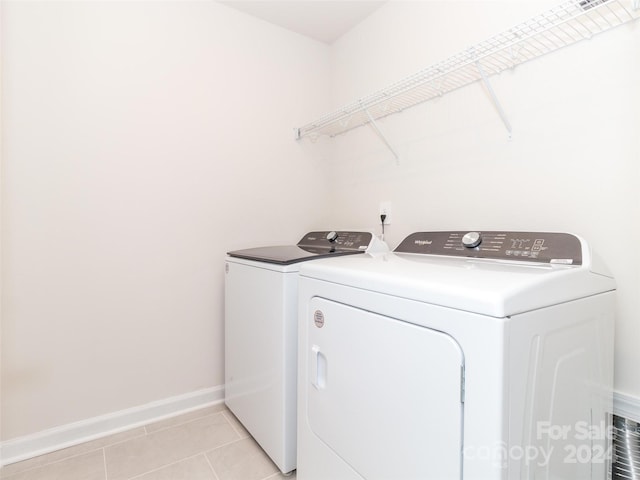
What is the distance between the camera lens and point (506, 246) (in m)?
1.28

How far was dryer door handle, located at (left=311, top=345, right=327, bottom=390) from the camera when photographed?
4.00 ft

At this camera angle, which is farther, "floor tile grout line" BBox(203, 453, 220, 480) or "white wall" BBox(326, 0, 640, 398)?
"floor tile grout line" BBox(203, 453, 220, 480)

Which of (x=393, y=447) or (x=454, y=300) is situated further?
(x=393, y=447)

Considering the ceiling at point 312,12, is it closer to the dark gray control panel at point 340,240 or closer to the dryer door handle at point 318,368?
the dark gray control panel at point 340,240

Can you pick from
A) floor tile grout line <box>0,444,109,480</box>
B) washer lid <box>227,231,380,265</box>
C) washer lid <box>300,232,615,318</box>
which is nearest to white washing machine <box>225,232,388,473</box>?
washer lid <box>227,231,380,265</box>

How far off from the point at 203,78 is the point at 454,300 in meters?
1.94

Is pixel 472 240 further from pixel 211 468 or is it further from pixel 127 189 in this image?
pixel 127 189

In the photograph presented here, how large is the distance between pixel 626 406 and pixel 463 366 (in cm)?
87

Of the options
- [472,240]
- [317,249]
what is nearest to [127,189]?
[317,249]

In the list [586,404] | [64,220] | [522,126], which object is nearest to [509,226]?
[522,126]

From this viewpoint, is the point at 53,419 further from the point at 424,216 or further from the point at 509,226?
the point at 509,226

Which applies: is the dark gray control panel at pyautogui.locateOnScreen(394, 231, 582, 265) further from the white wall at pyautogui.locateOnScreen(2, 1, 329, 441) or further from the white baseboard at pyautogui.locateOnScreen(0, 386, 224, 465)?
the white baseboard at pyautogui.locateOnScreen(0, 386, 224, 465)

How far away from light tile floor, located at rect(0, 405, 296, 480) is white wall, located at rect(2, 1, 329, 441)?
0.54 ft

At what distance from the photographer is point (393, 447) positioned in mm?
945
